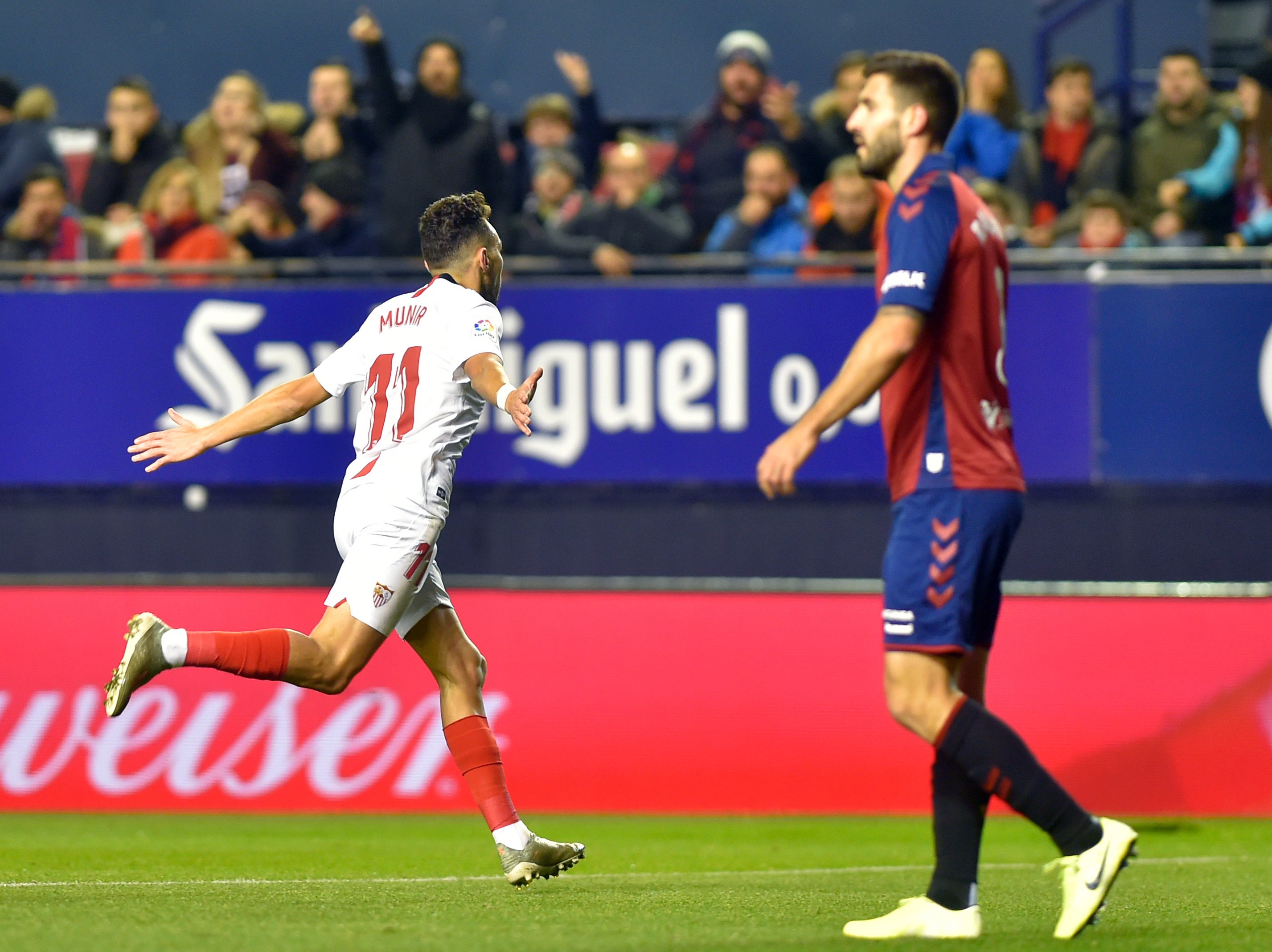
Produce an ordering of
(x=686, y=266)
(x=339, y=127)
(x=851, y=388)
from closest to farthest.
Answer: (x=851, y=388) < (x=686, y=266) < (x=339, y=127)

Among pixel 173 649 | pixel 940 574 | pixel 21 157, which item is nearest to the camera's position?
pixel 940 574

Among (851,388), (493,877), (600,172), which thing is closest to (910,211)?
(851,388)

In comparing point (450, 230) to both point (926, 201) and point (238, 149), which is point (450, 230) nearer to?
point (926, 201)

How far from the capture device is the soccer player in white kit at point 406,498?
18.1ft

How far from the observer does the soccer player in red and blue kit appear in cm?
464

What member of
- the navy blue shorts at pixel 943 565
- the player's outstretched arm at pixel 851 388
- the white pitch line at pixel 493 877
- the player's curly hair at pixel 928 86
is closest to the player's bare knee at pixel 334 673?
the white pitch line at pixel 493 877

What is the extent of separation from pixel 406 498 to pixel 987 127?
7.26 meters

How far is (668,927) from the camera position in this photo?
4996 millimetres

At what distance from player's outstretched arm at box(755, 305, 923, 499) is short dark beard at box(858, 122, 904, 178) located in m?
0.47

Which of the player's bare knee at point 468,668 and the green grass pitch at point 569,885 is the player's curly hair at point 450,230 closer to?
the player's bare knee at point 468,668

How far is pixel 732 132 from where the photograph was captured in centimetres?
1210

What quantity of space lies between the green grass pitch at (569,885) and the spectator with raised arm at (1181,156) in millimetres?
4125

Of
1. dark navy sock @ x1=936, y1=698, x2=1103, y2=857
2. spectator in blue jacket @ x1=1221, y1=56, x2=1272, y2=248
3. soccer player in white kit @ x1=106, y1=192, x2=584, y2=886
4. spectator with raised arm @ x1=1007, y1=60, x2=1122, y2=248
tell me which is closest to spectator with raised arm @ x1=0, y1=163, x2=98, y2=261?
spectator with raised arm @ x1=1007, y1=60, x2=1122, y2=248

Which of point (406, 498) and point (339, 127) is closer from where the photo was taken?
point (406, 498)
